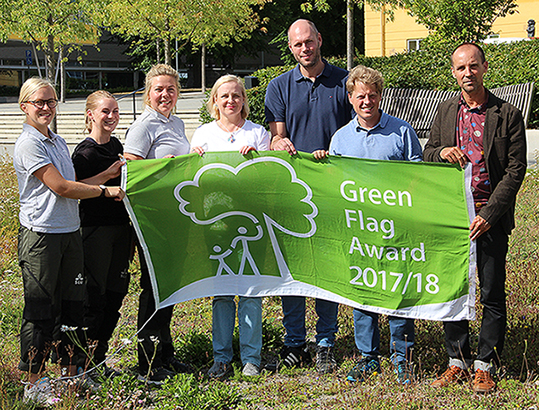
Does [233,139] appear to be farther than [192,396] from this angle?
Yes

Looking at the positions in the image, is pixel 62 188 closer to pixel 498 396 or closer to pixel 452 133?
pixel 452 133

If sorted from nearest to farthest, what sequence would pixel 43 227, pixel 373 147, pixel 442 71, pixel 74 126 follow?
pixel 43 227 < pixel 373 147 < pixel 442 71 < pixel 74 126

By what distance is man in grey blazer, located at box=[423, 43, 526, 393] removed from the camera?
3938mm

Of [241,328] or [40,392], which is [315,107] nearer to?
[241,328]

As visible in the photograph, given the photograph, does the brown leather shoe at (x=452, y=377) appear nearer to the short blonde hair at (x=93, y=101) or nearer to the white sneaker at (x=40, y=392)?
the white sneaker at (x=40, y=392)

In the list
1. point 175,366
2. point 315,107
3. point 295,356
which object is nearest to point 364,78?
point 315,107

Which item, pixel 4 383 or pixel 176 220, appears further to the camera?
pixel 176 220

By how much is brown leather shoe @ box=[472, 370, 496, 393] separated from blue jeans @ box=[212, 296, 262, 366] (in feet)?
5.21

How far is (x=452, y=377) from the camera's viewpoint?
420cm

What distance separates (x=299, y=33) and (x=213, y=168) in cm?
126

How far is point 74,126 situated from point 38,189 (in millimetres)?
18358

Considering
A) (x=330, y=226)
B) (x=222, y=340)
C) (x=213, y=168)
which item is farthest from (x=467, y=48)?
(x=222, y=340)

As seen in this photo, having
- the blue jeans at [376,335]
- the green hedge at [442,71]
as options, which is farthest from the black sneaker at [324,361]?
the green hedge at [442,71]

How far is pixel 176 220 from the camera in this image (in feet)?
14.5
